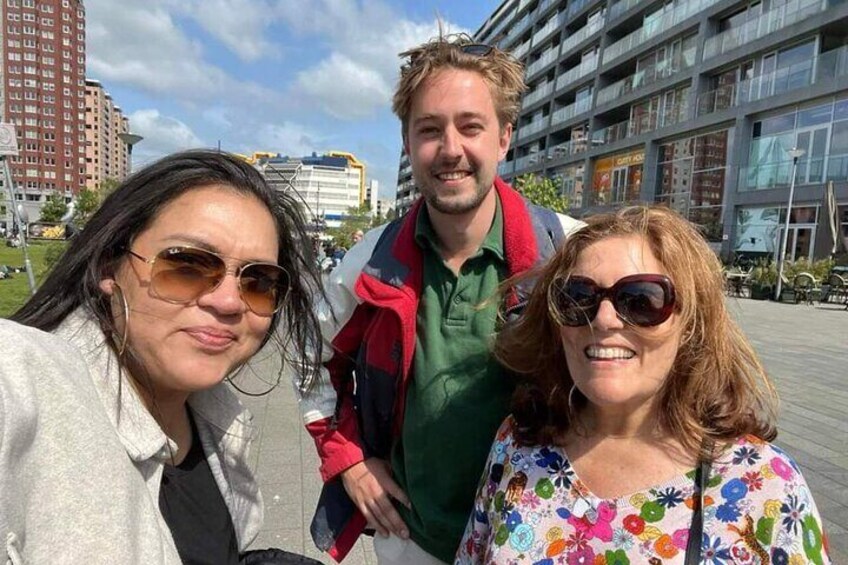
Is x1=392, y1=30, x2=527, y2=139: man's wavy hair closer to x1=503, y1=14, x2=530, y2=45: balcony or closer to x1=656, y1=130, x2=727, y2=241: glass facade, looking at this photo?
x1=656, y1=130, x2=727, y2=241: glass facade

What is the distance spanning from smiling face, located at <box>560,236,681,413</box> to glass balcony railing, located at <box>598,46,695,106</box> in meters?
30.4

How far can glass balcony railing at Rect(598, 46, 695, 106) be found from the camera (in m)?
27.6

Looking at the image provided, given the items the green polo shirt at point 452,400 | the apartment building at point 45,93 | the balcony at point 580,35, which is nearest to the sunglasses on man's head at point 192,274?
the green polo shirt at point 452,400

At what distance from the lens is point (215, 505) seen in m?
1.56

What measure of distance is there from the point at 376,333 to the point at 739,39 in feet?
93.2

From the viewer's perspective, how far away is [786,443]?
16.2ft

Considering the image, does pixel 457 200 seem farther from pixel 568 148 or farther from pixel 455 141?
pixel 568 148

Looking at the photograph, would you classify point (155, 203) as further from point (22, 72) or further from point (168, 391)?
point (22, 72)

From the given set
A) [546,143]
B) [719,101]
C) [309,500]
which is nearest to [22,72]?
[546,143]

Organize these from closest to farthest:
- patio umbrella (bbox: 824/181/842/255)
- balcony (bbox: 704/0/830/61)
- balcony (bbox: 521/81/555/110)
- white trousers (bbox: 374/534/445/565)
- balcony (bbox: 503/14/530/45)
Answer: white trousers (bbox: 374/534/445/565), patio umbrella (bbox: 824/181/842/255), balcony (bbox: 704/0/830/61), balcony (bbox: 521/81/555/110), balcony (bbox: 503/14/530/45)

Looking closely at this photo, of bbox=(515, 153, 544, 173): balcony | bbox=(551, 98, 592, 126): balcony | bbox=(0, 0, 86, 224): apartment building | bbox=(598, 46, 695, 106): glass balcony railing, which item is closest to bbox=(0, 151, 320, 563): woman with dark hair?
bbox=(598, 46, 695, 106): glass balcony railing

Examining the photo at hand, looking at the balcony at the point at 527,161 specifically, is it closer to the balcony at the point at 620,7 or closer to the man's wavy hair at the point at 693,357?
the balcony at the point at 620,7

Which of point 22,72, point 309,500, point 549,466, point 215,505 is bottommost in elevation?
point 309,500

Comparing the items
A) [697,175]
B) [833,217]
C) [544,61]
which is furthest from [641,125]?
[544,61]
